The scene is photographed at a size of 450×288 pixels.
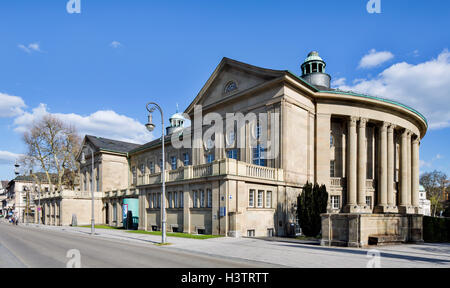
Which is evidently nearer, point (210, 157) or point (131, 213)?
point (131, 213)

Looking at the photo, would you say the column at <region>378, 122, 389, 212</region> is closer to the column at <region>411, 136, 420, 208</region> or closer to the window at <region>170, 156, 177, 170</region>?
the column at <region>411, 136, 420, 208</region>

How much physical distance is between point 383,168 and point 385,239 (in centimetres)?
1744

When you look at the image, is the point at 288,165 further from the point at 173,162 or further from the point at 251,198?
the point at 173,162

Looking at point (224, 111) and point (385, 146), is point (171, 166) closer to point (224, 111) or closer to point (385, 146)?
point (224, 111)

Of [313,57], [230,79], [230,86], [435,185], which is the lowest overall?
[435,185]

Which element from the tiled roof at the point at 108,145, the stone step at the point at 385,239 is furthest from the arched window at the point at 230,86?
the tiled roof at the point at 108,145

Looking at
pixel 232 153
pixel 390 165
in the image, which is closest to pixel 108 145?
pixel 232 153

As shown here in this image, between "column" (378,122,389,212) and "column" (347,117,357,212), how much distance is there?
3870 millimetres

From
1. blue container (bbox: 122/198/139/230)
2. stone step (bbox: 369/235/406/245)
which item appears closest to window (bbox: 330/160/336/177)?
stone step (bbox: 369/235/406/245)

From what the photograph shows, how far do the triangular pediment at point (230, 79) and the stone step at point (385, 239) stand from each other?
50.0 ft

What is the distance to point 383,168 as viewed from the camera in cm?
3481

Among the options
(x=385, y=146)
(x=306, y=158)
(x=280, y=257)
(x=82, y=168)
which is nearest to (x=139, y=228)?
(x=306, y=158)

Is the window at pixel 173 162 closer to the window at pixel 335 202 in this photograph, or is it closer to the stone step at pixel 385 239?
the window at pixel 335 202

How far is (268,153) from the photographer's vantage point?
99.9ft
